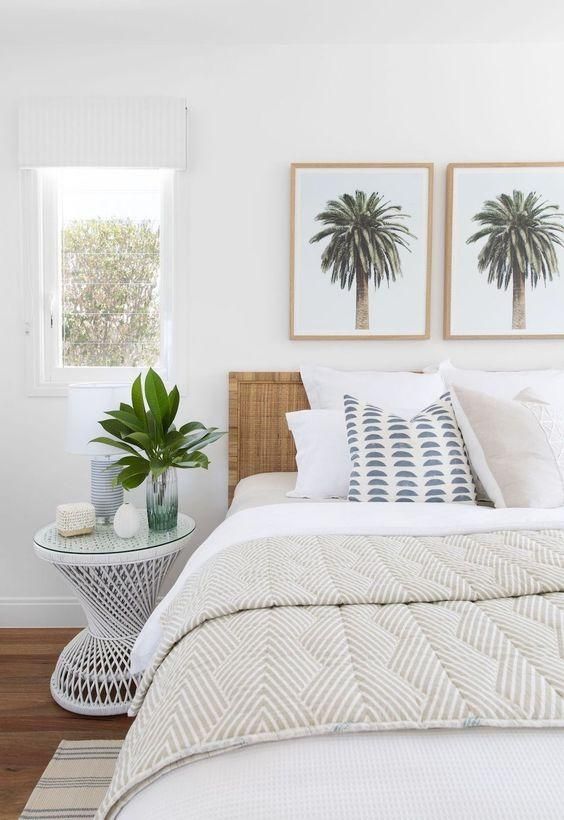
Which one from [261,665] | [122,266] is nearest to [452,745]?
[261,665]

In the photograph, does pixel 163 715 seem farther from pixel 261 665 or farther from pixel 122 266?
pixel 122 266

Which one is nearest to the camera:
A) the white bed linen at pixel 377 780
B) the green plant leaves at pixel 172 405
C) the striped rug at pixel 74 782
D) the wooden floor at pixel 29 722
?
the white bed linen at pixel 377 780

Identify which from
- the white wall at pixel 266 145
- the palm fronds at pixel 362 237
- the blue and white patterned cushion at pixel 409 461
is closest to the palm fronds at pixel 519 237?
the white wall at pixel 266 145

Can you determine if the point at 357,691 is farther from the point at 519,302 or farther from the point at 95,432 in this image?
the point at 519,302

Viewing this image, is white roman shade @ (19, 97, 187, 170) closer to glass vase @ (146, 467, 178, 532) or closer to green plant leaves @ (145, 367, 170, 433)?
green plant leaves @ (145, 367, 170, 433)

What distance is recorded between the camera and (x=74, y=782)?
1.78 metres

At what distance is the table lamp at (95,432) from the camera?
90.5 inches

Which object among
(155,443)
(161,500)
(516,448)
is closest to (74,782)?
(161,500)

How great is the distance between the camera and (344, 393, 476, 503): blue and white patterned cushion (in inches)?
81.8

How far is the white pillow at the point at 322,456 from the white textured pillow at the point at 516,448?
0.43 metres

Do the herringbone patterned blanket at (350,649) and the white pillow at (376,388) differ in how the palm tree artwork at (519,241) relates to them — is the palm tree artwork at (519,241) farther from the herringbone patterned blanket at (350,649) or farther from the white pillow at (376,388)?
the herringbone patterned blanket at (350,649)

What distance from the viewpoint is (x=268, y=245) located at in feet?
9.16

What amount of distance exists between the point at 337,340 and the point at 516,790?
86.2 inches

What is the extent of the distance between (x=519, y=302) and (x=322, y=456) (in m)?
1.19
